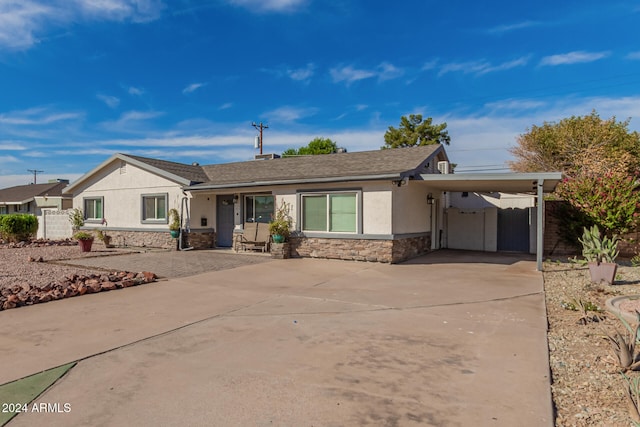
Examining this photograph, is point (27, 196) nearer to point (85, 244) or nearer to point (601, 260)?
point (85, 244)

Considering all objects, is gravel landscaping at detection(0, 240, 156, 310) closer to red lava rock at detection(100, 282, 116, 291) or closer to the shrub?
red lava rock at detection(100, 282, 116, 291)

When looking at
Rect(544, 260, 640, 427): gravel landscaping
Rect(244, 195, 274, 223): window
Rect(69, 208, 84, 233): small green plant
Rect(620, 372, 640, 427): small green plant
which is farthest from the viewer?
Rect(69, 208, 84, 233): small green plant

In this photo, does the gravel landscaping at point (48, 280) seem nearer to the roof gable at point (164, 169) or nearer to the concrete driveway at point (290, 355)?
the concrete driveway at point (290, 355)

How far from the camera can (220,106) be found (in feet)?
73.7

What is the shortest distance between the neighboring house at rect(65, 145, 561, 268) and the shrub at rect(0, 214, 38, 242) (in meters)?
2.32

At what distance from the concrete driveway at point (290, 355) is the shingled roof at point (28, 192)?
30.5 m

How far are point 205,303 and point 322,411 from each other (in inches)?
164

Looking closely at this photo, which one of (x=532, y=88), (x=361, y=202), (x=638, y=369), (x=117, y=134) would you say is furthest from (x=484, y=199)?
(x=117, y=134)

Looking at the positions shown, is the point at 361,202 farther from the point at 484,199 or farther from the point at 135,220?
the point at 135,220

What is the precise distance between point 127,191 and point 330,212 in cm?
1012

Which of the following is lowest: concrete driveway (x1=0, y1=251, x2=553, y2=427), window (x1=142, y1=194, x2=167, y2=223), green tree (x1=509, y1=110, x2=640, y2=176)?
concrete driveway (x1=0, y1=251, x2=553, y2=427)

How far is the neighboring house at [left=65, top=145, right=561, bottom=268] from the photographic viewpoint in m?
11.6

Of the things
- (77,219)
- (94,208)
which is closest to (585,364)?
(94,208)

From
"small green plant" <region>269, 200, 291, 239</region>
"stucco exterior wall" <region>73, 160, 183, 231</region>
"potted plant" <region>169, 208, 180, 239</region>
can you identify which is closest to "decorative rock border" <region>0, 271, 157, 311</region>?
"small green plant" <region>269, 200, 291, 239</region>
